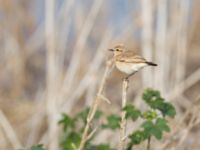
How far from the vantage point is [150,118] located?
5.68 feet

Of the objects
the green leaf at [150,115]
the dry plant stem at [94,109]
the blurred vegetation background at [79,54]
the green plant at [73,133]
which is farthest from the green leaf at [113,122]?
the blurred vegetation background at [79,54]

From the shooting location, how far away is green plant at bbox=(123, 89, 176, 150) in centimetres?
168

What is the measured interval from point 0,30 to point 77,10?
55 centimetres

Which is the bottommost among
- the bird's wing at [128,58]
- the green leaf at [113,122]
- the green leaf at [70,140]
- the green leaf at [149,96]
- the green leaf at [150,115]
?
the green leaf at [70,140]

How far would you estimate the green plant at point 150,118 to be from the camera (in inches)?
66.1

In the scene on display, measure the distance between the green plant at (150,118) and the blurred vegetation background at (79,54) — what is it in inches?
15.9

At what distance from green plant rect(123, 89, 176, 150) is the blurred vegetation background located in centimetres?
40

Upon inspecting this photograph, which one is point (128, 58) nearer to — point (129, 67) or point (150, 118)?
point (129, 67)

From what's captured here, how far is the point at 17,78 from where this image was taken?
387cm

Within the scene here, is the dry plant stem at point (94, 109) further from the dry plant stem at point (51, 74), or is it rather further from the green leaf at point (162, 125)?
the dry plant stem at point (51, 74)

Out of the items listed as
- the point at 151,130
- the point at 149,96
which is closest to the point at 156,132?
the point at 151,130

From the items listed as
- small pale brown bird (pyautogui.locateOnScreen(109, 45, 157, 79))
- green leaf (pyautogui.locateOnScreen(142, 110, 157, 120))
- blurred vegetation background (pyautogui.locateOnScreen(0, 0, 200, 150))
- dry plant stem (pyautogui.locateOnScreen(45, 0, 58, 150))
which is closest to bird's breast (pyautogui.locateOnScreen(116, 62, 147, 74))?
small pale brown bird (pyautogui.locateOnScreen(109, 45, 157, 79))

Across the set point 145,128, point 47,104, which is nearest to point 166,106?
point 145,128

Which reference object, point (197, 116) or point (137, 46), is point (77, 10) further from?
point (197, 116)
